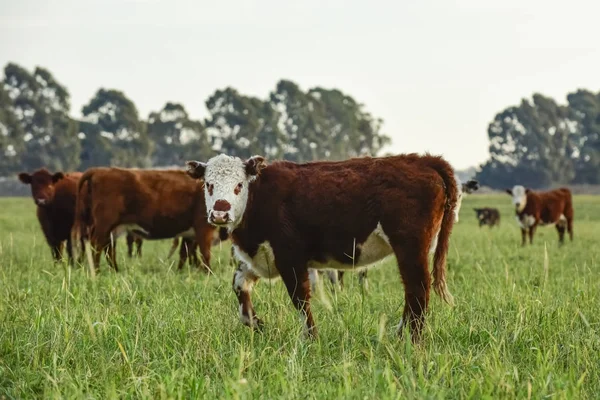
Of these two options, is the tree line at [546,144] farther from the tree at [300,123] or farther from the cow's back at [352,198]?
the cow's back at [352,198]

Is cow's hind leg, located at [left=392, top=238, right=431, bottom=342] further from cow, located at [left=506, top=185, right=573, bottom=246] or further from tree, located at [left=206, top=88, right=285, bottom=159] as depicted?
tree, located at [left=206, top=88, right=285, bottom=159]

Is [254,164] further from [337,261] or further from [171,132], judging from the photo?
[171,132]

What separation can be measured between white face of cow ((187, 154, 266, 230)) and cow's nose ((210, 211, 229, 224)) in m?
0.06

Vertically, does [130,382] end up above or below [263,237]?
below

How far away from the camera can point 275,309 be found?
5387mm

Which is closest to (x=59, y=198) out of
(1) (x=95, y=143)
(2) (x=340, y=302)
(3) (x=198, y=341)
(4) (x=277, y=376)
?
(2) (x=340, y=302)

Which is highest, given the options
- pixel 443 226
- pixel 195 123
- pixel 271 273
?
pixel 195 123

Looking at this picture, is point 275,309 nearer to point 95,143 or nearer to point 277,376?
point 277,376

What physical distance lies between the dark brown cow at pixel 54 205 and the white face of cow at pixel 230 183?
6908 mm

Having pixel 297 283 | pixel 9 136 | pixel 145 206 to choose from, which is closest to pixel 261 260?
pixel 297 283

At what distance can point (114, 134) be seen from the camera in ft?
224

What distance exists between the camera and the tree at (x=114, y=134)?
6575cm

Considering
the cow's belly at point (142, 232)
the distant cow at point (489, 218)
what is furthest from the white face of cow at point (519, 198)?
the cow's belly at point (142, 232)

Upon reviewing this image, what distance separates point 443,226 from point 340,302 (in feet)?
4.52
